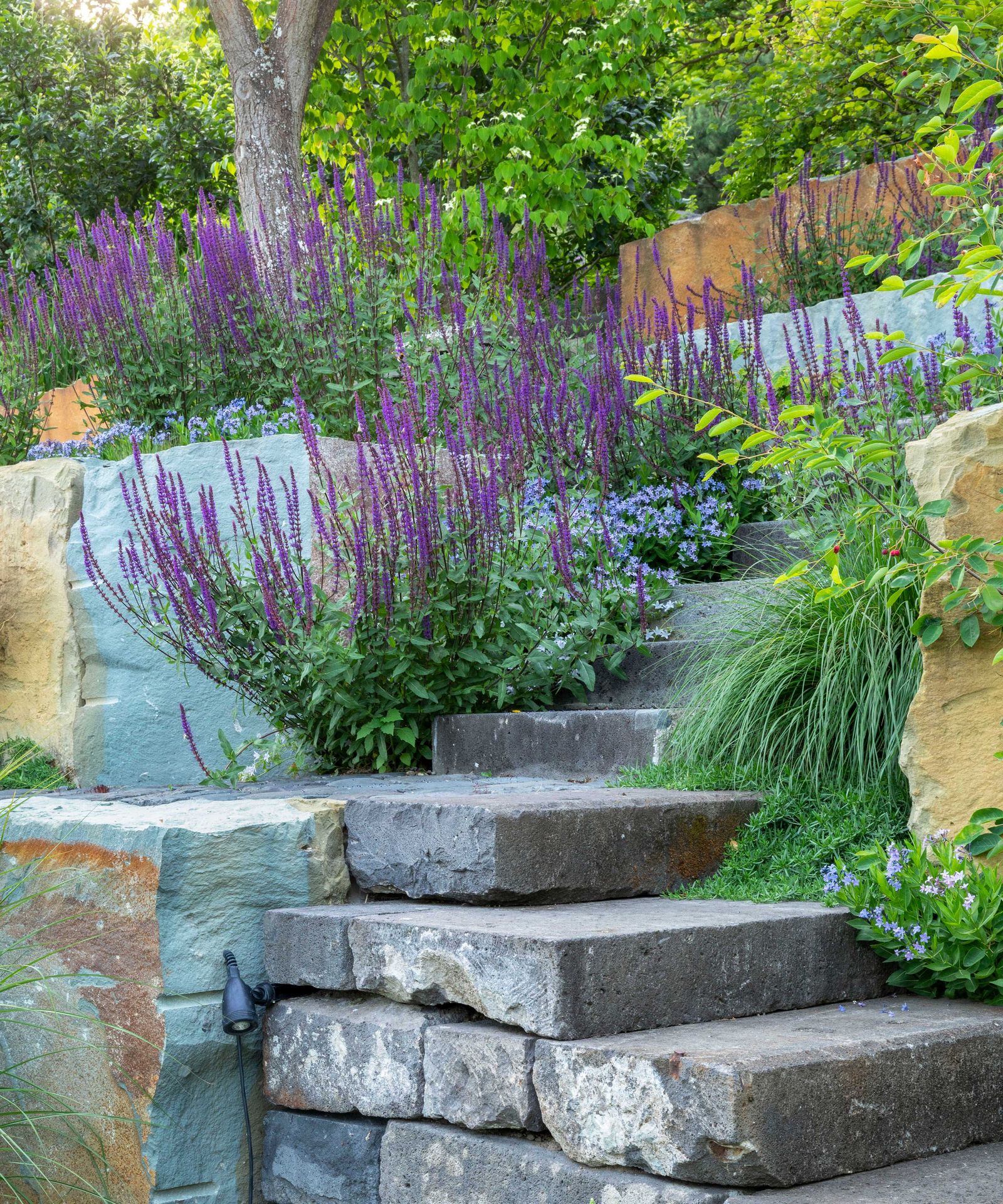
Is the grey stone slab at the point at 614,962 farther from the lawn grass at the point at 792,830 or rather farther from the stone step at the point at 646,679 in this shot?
the stone step at the point at 646,679

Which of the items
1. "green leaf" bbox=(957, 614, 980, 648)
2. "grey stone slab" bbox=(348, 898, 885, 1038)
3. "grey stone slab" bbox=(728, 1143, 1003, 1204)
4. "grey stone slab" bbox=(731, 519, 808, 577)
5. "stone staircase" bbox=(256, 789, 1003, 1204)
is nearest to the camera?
"grey stone slab" bbox=(728, 1143, 1003, 1204)

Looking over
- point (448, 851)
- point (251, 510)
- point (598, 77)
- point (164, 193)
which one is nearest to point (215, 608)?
point (251, 510)

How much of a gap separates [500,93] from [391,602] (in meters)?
7.43

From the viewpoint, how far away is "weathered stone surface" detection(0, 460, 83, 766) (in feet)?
14.9

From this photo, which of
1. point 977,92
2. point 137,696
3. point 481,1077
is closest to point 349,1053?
point 481,1077

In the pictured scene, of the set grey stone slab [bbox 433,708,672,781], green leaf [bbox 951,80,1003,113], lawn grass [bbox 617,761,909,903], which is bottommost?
lawn grass [bbox 617,761,909,903]

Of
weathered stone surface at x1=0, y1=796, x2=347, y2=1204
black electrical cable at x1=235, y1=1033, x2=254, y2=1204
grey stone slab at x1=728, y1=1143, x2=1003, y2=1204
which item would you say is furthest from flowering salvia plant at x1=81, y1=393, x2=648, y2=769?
grey stone slab at x1=728, y1=1143, x2=1003, y2=1204

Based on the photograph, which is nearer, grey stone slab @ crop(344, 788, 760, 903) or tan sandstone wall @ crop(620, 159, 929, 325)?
grey stone slab @ crop(344, 788, 760, 903)

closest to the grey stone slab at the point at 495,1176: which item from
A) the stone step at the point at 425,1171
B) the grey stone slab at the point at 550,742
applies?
the stone step at the point at 425,1171

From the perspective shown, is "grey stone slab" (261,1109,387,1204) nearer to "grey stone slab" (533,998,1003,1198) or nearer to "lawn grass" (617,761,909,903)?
"grey stone slab" (533,998,1003,1198)

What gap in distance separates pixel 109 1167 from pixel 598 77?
324 inches

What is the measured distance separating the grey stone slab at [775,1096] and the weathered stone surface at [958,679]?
0.43 meters

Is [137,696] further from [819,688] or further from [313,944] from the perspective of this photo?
[819,688]

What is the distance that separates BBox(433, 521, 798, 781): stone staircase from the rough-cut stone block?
89cm
